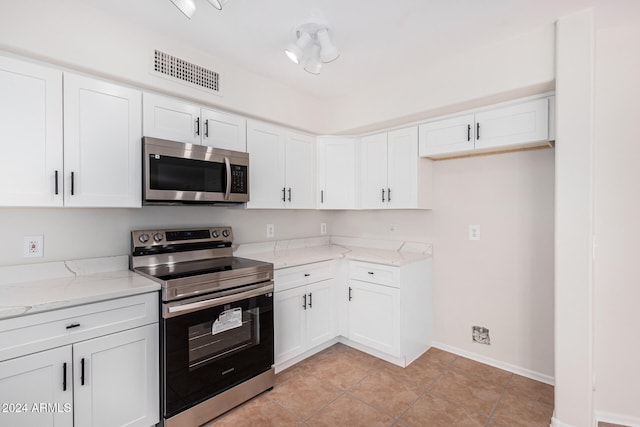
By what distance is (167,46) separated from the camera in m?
2.12

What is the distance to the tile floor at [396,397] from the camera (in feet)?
6.58

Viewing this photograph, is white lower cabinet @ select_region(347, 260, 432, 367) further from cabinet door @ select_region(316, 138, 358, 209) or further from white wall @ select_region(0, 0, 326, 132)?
white wall @ select_region(0, 0, 326, 132)

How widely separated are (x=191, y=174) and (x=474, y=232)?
92.6 inches

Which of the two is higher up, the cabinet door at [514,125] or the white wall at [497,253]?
the cabinet door at [514,125]

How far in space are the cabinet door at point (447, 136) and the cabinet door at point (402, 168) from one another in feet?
0.30

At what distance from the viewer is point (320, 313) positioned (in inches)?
111

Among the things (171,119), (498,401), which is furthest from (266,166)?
(498,401)

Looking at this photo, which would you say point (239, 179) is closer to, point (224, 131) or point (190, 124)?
point (224, 131)

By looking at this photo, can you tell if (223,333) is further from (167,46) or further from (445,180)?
(445,180)

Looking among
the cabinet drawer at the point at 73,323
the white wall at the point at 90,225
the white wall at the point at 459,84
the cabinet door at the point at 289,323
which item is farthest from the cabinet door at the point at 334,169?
the cabinet drawer at the point at 73,323

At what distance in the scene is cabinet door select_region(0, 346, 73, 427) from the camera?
1.38 m

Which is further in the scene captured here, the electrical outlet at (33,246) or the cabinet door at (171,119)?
the cabinet door at (171,119)

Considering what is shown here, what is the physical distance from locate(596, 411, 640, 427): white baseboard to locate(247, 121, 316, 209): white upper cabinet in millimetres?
2608

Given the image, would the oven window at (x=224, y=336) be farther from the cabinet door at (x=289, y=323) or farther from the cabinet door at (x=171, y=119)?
the cabinet door at (x=171, y=119)
